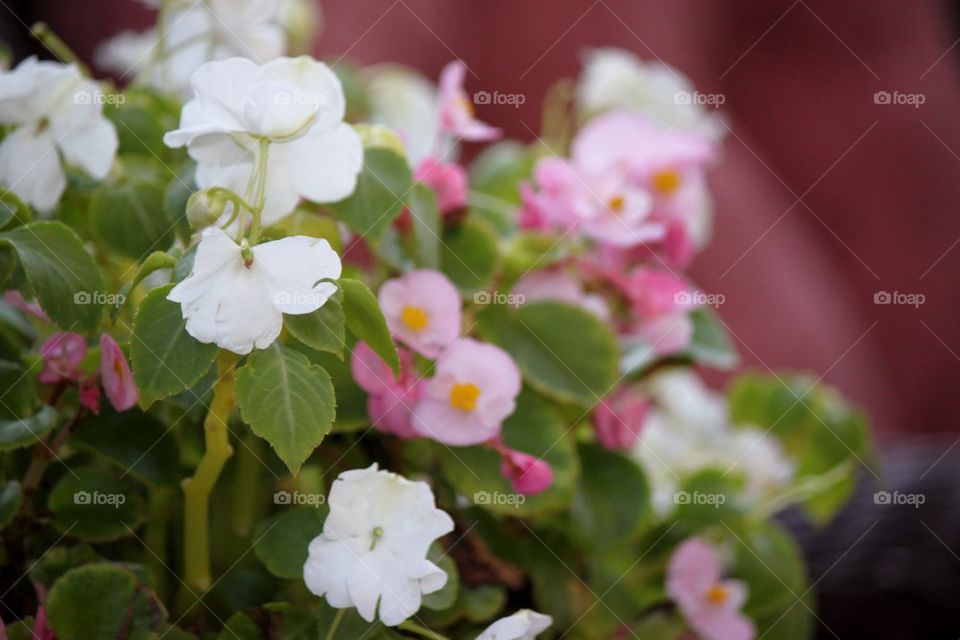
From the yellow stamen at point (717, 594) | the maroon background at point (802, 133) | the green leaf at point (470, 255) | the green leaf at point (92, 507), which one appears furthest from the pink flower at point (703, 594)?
the maroon background at point (802, 133)

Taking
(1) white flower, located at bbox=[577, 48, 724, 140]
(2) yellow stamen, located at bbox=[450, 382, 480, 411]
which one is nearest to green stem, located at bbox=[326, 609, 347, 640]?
(2) yellow stamen, located at bbox=[450, 382, 480, 411]

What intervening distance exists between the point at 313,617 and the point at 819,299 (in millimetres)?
1014

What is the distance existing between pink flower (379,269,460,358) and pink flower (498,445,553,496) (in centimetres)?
6

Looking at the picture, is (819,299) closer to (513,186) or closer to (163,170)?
(513,186)

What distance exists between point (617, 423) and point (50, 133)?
1.08ft

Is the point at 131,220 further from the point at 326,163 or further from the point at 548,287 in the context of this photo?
the point at 548,287

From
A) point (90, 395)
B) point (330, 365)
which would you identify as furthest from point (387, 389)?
point (90, 395)

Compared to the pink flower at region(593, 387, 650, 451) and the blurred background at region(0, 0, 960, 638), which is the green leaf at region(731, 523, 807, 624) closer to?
the pink flower at region(593, 387, 650, 451)

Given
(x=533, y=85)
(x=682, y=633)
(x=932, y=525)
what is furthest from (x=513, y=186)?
(x=533, y=85)

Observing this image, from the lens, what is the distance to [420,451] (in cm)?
48

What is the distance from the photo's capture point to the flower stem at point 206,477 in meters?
0.37

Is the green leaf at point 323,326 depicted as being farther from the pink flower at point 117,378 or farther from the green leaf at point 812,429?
the green leaf at point 812,429

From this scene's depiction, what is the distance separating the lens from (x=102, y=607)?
38 centimetres

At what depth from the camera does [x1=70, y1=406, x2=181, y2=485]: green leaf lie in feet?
1.32
